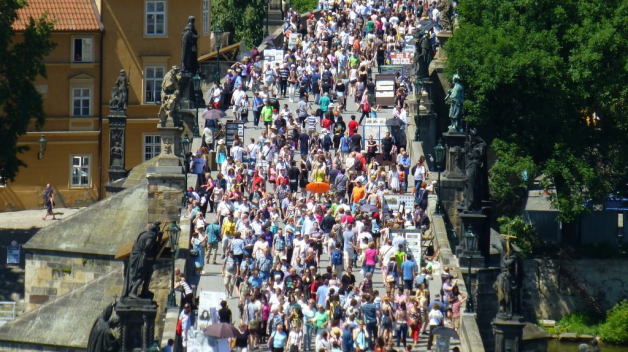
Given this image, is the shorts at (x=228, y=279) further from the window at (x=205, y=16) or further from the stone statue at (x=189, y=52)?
the window at (x=205, y=16)

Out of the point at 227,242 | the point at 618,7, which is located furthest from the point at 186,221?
the point at 618,7

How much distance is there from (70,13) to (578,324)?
87.2 ft

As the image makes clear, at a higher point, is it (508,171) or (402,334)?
(508,171)

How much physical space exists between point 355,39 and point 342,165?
15791 mm

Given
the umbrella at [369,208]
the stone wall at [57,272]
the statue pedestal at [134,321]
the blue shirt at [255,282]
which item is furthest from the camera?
the stone wall at [57,272]

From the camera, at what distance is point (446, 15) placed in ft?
265

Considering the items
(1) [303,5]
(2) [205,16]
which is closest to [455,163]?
(2) [205,16]

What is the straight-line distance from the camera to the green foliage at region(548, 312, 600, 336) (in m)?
74.9

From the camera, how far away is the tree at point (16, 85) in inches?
3004

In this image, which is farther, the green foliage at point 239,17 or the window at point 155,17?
the green foliage at point 239,17

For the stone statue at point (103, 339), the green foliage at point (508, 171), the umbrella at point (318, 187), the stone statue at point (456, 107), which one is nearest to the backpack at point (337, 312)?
the stone statue at point (103, 339)

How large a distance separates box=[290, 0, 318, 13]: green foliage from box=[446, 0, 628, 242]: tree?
887 inches

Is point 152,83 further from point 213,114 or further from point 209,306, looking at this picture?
point 209,306

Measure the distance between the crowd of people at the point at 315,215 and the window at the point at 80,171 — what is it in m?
13.6
